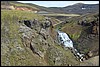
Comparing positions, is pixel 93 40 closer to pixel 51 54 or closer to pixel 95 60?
pixel 51 54

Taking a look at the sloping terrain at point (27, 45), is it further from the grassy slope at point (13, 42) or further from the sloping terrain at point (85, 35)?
the sloping terrain at point (85, 35)

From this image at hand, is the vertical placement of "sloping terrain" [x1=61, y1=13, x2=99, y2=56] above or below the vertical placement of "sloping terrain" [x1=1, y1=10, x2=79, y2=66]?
below

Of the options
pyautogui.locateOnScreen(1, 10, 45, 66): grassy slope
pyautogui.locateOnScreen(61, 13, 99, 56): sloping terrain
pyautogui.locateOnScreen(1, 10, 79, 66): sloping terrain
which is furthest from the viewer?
pyautogui.locateOnScreen(61, 13, 99, 56): sloping terrain

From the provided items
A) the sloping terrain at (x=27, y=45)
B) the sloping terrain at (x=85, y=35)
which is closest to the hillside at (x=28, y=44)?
the sloping terrain at (x=27, y=45)

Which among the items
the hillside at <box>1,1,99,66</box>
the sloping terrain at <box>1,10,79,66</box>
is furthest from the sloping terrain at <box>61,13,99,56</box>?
the sloping terrain at <box>1,10,79,66</box>

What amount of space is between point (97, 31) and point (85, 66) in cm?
3434

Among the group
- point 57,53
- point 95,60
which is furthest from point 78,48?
point 95,60

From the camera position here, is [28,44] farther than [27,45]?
Yes

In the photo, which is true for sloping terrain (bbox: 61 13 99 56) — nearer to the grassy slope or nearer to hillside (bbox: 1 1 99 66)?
hillside (bbox: 1 1 99 66)

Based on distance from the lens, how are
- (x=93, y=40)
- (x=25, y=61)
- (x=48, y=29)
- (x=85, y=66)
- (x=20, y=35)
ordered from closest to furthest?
(x=85, y=66) → (x=25, y=61) → (x=20, y=35) → (x=48, y=29) → (x=93, y=40)

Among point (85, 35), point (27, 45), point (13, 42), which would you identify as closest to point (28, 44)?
point (27, 45)

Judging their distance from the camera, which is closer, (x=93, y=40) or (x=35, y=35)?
(x=35, y=35)

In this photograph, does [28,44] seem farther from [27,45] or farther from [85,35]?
[85,35]

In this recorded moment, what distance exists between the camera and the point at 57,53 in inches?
1592
